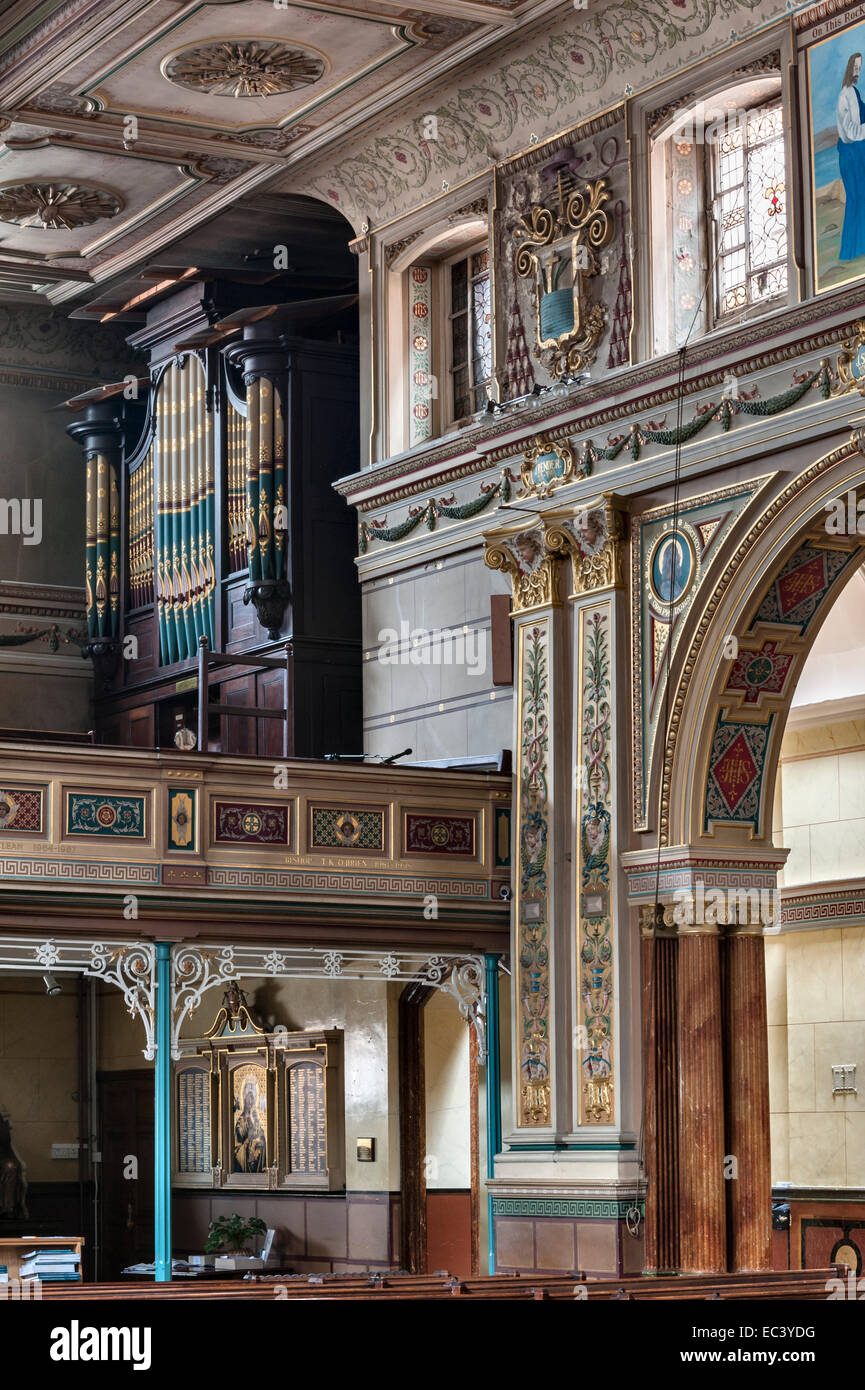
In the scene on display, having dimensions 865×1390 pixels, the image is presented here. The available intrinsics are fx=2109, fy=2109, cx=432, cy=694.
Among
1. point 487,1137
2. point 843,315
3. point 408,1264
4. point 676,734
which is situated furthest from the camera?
point 408,1264

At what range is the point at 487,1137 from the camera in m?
13.4

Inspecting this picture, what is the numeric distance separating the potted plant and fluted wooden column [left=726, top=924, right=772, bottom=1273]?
440 centimetres

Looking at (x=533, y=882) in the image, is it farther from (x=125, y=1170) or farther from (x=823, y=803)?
(x=125, y=1170)

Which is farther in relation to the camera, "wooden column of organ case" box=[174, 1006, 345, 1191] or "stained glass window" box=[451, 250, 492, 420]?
"wooden column of organ case" box=[174, 1006, 345, 1191]

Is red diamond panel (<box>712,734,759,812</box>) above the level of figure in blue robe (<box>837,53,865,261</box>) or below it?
below

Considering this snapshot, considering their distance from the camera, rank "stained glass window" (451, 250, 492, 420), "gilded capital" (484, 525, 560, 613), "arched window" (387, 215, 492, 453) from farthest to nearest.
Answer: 1. "arched window" (387, 215, 492, 453)
2. "stained glass window" (451, 250, 492, 420)
3. "gilded capital" (484, 525, 560, 613)

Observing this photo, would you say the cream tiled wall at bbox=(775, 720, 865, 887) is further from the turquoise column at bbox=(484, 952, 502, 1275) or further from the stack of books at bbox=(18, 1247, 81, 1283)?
the stack of books at bbox=(18, 1247, 81, 1283)

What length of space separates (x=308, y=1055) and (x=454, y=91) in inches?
271

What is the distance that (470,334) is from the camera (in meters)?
14.7

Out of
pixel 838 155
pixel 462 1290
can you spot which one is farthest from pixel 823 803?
pixel 462 1290

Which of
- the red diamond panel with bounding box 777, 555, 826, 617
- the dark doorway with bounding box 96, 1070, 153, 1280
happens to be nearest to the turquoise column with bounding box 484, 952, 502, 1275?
the red diamond panel with bounding box 777, 555, 826, 617

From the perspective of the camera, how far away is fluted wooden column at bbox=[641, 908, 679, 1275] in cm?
1186

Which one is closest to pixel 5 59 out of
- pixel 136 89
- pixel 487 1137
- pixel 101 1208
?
pixel 136 89

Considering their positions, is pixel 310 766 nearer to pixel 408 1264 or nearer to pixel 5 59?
pixel 408 1264
